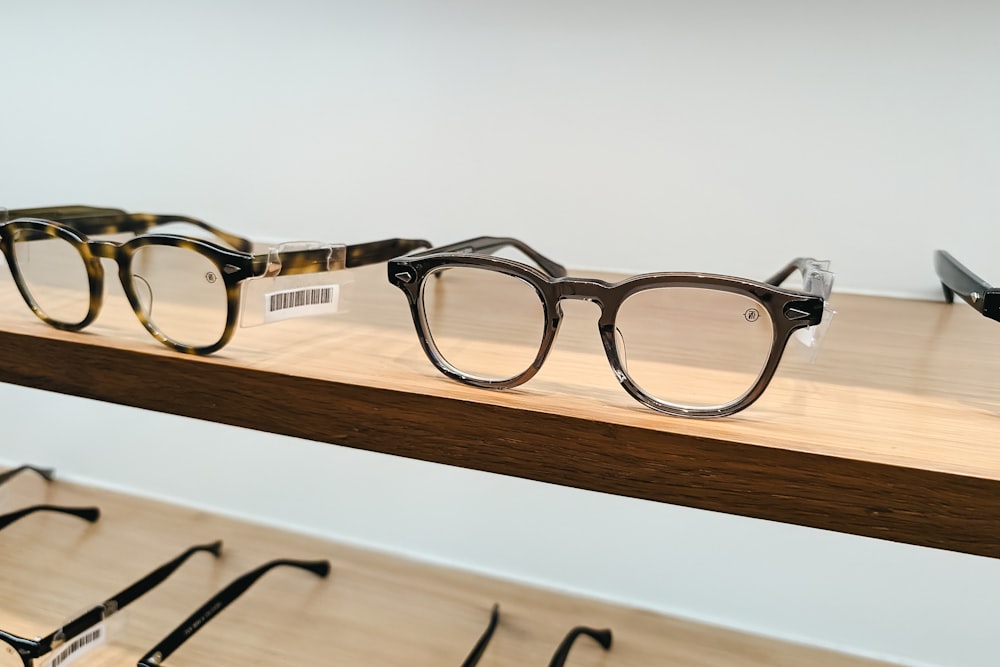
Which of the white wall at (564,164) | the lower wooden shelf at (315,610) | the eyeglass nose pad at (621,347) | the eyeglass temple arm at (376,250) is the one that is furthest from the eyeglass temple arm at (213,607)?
the eyeglass nose pad at (621,347)

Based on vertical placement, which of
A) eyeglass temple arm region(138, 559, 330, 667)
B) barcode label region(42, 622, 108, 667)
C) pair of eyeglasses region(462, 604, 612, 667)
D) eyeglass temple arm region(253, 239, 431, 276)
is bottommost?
barcode label region(42, 622, 108, 667)

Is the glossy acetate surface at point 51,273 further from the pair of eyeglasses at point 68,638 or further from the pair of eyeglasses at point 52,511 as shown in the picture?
the pair of eyeglasses at point 52,511

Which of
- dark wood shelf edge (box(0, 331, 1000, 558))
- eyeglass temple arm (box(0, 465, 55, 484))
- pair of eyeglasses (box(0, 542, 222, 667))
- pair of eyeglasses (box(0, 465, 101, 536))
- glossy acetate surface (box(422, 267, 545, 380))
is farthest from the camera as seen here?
eyeglass temple arm (box(0, 465, 55, 484))

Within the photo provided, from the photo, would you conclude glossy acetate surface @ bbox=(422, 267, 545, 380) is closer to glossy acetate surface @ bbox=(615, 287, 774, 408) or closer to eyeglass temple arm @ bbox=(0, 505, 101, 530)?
glossy acetate surface @ bbox=(615, 287, 774, 408)

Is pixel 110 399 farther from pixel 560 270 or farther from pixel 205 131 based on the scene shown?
pixel 205 131

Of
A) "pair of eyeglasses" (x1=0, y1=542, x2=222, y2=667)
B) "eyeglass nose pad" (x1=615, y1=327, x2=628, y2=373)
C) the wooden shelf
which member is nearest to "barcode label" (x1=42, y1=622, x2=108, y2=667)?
"pair of eyeglasses" (x1=0, y1=542, x2=222, y2=667)

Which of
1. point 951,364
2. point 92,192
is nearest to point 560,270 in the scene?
point 951,364

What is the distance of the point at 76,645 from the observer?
1.99 feet

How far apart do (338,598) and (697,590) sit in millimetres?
357

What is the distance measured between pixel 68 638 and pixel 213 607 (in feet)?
0.38

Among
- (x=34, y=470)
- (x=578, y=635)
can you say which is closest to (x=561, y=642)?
(x=578, y=635)

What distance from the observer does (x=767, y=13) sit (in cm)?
63

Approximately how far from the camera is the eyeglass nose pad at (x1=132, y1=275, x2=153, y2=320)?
48 centimetres

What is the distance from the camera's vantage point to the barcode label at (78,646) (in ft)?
1.94
